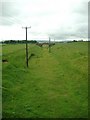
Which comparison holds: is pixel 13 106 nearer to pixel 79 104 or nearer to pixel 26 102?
pixel 26 102

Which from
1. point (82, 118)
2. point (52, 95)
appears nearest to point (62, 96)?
point (52, 95)

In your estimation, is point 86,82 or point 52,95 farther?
point 86,82

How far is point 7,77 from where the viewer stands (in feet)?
99.0

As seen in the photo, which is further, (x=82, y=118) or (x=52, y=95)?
(x=52, y=95)

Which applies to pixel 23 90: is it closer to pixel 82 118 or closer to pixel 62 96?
pixel 62 96

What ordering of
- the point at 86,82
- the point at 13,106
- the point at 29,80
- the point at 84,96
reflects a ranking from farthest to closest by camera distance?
the point at 29,80 < the point at 86,82 < the point at 84,96 < the point at 13,106

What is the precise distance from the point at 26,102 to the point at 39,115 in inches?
134

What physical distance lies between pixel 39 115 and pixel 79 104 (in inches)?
148

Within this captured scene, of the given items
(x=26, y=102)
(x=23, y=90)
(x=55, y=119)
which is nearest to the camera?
(x=55, y=119)

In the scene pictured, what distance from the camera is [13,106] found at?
19703mm

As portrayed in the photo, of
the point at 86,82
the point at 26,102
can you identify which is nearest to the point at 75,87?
the point at 86,82

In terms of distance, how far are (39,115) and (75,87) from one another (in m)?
9.31

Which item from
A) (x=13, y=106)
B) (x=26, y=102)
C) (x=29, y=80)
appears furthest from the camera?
(x=29, y=80)

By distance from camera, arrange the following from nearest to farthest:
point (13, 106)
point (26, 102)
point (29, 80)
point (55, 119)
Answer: point (55, 119), point (13, 106), point (26, 102), point (29, 80)
